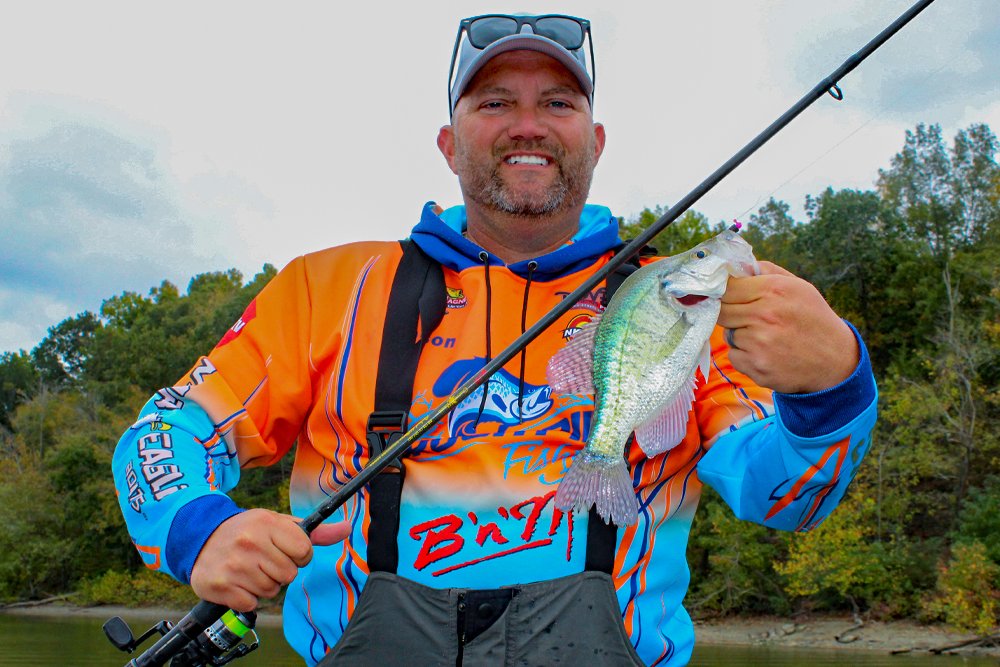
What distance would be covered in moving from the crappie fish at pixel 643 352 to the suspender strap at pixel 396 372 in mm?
522

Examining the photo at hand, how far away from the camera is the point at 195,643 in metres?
2.49

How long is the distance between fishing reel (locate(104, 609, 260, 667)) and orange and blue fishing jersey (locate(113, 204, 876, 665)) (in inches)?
7.5

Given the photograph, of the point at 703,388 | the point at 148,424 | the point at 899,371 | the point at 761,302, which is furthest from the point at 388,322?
the point at 899,371

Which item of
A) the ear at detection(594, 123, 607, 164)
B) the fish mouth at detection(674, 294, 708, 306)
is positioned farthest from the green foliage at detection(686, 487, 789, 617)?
the fish mouth at detection(674, 294, 708, 306)

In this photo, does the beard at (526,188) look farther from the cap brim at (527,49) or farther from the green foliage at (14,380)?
the green foliage at (14,380)

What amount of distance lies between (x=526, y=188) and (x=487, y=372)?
877 millimetres

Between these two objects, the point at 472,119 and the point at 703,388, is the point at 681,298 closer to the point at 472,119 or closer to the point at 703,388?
the point at 703,388

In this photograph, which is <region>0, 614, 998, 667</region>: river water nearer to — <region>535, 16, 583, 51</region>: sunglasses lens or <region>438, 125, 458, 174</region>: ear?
<region>438, 125, 458, 174</region>: ear

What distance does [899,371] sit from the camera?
30406 mm

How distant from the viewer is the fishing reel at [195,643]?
96.9 inches

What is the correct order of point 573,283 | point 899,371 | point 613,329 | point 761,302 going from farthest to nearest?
point 899,371 → point 573,283 → point 613,329 → point 761,302

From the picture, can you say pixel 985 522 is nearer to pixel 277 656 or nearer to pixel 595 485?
pixel 277 656

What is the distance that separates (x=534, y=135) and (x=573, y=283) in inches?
20.7

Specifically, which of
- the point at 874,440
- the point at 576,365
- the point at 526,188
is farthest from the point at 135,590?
the point at 576,365
